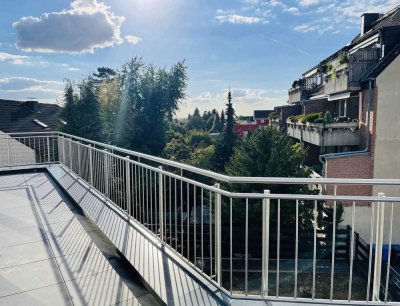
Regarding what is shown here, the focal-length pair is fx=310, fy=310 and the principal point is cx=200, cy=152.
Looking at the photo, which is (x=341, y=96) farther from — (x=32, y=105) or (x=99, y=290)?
(x=32, y=105)

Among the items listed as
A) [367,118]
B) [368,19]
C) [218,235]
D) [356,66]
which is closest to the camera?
[218,235]

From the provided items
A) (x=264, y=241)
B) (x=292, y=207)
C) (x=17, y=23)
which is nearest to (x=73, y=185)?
(x=264, y=241)

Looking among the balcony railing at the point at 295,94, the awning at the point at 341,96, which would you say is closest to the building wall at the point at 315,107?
the balcony railing at the point at 295,94

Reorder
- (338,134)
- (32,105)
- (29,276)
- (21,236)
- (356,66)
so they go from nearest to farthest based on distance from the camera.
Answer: (29,276)
(21,236)
(356,66)
(338,134)
(32,105)

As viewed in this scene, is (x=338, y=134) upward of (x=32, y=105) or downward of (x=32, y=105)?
downward

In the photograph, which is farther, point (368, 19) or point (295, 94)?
point (295, 94)

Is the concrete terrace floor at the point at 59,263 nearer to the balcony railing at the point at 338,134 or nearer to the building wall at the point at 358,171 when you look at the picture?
the building wall at the point at 358,171

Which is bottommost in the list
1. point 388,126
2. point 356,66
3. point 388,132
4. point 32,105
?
point 388,132

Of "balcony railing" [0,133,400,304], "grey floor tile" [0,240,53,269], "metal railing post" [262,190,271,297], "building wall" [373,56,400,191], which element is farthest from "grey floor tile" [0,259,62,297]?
"building wall" [373,56,400,191]

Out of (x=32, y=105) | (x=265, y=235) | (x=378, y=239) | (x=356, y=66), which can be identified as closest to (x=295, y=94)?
(x=356, y=66)

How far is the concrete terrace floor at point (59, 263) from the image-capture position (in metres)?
2.57

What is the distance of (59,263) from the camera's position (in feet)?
10.4

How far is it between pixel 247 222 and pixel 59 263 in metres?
1.98

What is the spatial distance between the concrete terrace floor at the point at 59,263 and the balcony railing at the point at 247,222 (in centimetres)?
59
